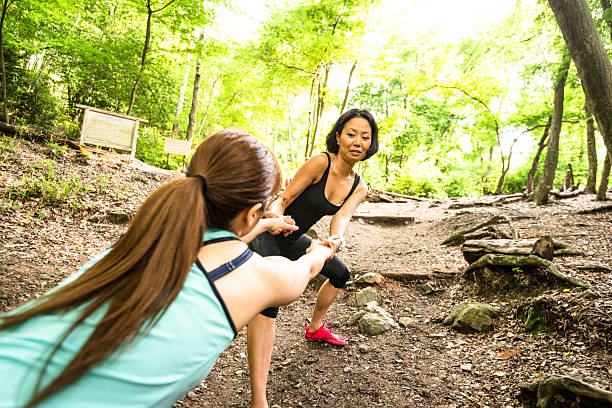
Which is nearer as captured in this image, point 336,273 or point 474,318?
point 336,273

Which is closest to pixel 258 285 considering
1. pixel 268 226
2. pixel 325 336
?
pixel 268 226

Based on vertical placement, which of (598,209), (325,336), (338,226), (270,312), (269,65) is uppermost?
(269,65)

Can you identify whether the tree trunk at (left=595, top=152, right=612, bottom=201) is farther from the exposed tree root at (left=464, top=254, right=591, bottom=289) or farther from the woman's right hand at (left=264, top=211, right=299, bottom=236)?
the woman's right hand at (left=264, top=211, right=299, bottom=236)

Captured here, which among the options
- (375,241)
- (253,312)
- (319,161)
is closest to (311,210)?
(319,161)

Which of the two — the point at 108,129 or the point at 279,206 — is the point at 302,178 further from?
the point at 108,129

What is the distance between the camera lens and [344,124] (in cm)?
311

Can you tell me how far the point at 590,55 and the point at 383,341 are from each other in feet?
10.1

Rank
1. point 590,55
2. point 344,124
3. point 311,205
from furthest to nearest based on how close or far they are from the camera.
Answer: point 344,124, point 311,205, point 590,55

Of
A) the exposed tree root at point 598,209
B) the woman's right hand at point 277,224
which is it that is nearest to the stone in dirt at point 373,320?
the woman's right hand at point 277,224

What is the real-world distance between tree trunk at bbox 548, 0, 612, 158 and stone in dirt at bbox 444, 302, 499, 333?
1.82m

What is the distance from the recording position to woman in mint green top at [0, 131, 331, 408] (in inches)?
32.0

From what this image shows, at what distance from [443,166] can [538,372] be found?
2301 cm

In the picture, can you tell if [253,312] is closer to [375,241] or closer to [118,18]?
[375,241]

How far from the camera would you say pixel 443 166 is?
23.5 meters
